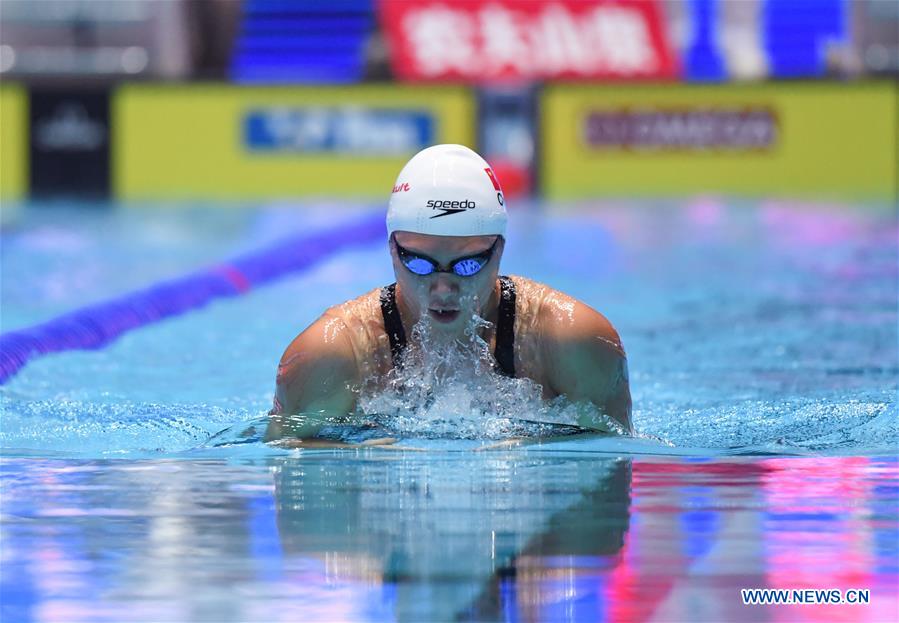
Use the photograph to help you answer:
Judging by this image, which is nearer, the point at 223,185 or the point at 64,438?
the point at 64,438

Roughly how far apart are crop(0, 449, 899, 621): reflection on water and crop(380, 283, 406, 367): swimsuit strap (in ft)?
1.03

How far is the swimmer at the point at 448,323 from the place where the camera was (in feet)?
11.5

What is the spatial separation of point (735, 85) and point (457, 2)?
284cm

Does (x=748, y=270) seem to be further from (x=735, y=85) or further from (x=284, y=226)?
(x=735, y=85)

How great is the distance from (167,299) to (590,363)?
12.0 feet

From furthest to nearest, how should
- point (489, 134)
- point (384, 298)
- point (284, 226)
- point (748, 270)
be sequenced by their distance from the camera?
point (489, 134), point (284, 226), point (748, 270), point (384, 298)

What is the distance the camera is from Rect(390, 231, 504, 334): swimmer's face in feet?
11.3

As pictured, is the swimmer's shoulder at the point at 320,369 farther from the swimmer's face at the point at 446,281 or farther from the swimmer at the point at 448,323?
the swimmer's face at the point at 446,281

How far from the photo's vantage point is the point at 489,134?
1284 cm

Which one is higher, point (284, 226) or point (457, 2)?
point (457, 2)

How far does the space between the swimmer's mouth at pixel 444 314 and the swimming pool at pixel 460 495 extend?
298mm

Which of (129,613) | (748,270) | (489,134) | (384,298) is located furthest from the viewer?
(489,134)

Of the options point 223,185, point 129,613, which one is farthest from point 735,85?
point 129,613

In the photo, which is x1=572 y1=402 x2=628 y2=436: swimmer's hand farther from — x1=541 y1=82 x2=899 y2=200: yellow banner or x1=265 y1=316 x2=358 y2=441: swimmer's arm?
x1=541 y1=82 x2=899 y2=200: yellow banner
